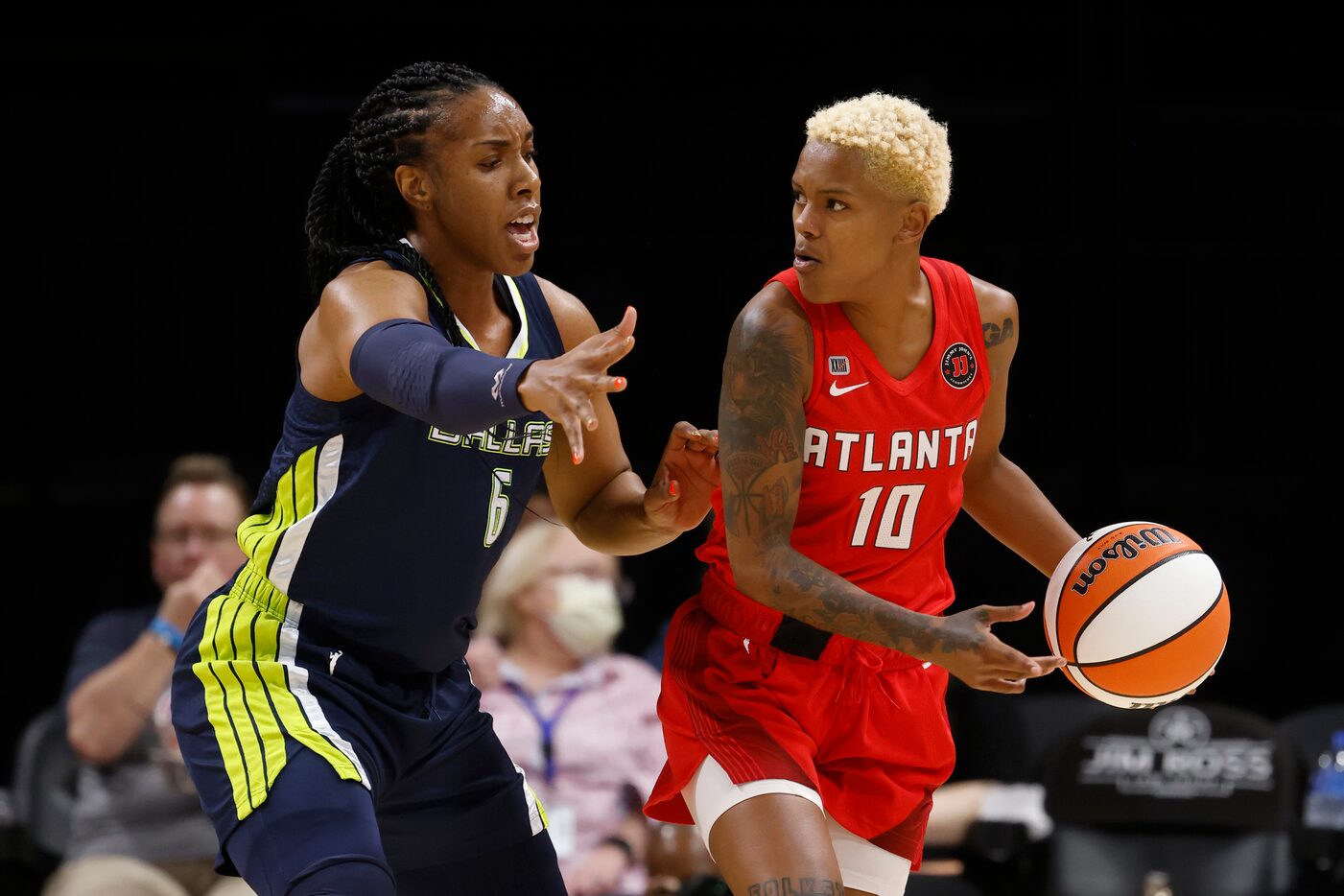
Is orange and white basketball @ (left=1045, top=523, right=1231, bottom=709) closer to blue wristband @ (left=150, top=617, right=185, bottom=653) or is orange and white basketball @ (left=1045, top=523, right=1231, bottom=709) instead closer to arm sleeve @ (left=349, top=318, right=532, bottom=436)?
arm sleeve @ (left=349, top=318, right=532, bottom=436)

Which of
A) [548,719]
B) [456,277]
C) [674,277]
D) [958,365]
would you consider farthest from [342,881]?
[674,277]

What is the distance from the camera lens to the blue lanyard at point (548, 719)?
4914 millimetres

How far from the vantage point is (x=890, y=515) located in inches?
108

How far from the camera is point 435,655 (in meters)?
2.69

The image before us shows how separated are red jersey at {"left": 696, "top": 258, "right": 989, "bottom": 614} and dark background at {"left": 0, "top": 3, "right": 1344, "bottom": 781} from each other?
8.82 ft

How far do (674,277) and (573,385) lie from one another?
137 inches

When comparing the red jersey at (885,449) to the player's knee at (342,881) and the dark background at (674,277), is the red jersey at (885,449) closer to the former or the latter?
the player's knee at (342,881)

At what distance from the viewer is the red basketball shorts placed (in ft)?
8.91

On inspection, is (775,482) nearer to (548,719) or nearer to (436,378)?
(436,378)

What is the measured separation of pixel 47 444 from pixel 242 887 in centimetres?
174

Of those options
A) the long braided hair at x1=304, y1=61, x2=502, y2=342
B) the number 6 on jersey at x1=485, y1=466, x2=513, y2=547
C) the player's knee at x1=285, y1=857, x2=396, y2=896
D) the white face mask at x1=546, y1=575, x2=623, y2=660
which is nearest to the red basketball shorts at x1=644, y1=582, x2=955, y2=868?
the number 6 on jersey at x1=485, y1=466, x2=513, y2=547

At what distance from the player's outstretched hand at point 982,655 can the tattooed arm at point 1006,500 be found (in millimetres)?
544

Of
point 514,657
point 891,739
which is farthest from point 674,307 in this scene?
point 891,739

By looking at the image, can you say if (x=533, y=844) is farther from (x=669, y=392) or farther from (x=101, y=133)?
(x=101, y=133)
